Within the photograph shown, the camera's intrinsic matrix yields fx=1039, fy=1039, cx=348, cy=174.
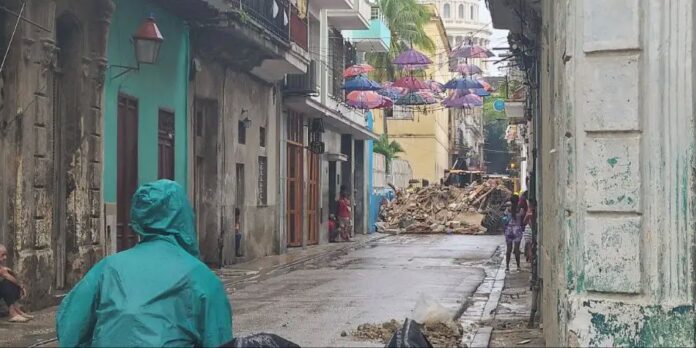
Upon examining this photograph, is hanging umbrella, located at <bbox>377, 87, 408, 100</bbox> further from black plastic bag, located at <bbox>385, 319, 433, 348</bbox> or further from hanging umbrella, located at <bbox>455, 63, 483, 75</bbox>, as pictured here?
black plastic bag, located at <bbox>385, 319, 433, 348</bbox>

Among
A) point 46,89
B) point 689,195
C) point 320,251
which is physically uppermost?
point 46,89

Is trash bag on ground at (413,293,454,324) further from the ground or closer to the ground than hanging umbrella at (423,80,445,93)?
Result: closer to the ground

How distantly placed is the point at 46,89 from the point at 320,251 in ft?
47.3

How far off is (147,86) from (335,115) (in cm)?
1392

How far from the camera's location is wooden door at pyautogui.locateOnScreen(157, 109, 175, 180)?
56.8 feet

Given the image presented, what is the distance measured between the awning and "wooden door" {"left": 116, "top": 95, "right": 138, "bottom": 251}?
1052 cm

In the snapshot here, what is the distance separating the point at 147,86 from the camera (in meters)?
16.6

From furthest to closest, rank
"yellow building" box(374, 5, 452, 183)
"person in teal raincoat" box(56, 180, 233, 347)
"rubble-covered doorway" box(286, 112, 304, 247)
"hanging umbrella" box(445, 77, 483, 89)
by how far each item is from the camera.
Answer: "yellow building" box(374, 5, 452, 183), "hanging umbrella" box(445, 77, 483, 89), "rubble-covered doorway" box(286, 112, 304, 247), "person in teal raincoat" box(56, 180, 233, 347)

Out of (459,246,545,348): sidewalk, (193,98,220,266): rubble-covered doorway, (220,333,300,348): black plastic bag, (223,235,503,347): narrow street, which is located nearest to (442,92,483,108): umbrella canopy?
(223,235,503,347): narrow street

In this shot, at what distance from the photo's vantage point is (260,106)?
78.8 ft

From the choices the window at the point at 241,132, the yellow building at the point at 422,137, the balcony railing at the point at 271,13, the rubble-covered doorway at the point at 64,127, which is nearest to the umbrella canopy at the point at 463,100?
the balcony railing at the point at 271,13

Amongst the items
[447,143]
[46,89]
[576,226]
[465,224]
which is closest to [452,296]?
[46,89]

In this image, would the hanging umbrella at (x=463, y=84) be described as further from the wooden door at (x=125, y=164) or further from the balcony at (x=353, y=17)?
the wooden door at (x=125, y=164)

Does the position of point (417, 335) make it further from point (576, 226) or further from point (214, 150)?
point (214, 150)
